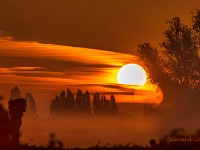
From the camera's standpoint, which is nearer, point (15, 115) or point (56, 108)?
point (15, 115)

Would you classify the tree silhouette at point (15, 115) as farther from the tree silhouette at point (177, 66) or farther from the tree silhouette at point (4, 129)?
the tree silhouette at point (177, 66)

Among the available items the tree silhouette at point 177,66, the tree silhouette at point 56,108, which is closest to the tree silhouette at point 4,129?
the tree silhouette at point 177,66

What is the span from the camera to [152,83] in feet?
230

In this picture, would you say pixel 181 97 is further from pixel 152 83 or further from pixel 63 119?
pixel 63 119

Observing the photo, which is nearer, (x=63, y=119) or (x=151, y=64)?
(x=151, y=64)

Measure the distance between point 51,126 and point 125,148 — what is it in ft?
245

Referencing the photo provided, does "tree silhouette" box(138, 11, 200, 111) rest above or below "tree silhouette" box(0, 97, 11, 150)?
above

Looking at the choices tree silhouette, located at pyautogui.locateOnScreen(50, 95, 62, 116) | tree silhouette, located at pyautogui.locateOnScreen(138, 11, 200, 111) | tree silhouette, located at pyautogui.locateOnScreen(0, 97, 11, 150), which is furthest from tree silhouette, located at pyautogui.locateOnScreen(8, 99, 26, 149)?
tree silhouette, located at pyautogui.locateOnScreen(50, 95, 62, 116)

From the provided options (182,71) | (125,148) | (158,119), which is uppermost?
(182,71)

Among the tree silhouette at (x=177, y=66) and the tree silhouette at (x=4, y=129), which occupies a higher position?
the tree silhouette at (x=177, y=66)

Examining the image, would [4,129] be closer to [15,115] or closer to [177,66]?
[15,115]

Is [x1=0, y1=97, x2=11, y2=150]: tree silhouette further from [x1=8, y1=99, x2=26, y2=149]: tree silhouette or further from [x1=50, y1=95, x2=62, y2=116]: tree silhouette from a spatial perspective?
[x1=50, y1=95, x2=62, y2=116]: tree silhouette

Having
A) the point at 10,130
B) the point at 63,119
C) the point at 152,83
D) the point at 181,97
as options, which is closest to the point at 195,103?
the point at 181,97

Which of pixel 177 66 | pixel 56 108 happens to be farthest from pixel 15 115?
pixel 56 108
